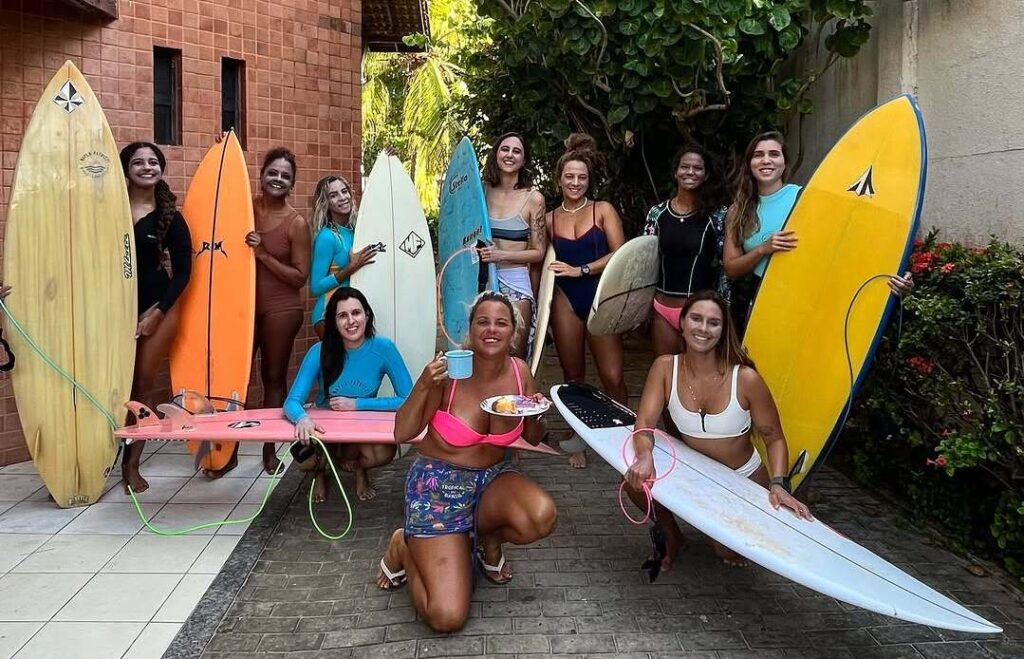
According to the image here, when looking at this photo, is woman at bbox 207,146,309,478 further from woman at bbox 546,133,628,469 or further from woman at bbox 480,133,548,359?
woman at bbox 546,133,628,469

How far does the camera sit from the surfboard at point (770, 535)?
6.58 feet

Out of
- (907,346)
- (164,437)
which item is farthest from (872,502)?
(164,437)

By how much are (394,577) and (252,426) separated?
0.94 meters

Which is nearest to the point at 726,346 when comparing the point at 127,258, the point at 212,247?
the point at 212,247

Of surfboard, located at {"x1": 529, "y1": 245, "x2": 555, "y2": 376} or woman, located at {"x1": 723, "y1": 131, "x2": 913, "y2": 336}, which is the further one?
surfboard, located at {"x1": 529, "y1": 245, "x2": 555, "y2": 376}

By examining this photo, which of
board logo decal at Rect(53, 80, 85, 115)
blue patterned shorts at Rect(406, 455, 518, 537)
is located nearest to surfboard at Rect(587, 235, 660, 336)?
blue patterned shorts at Rect(406, 455, 518, 537)

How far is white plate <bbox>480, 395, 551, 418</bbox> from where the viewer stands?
246cm

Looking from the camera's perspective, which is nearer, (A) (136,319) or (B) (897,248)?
(B) (897,248)

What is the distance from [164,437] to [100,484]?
74cm

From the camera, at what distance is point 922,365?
9.88ft

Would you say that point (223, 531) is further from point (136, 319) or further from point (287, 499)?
point (136, 319)

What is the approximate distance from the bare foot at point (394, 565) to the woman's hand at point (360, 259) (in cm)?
183

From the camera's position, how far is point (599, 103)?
5.69 meters

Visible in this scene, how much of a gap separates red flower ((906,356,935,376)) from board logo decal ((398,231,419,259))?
102 inches
